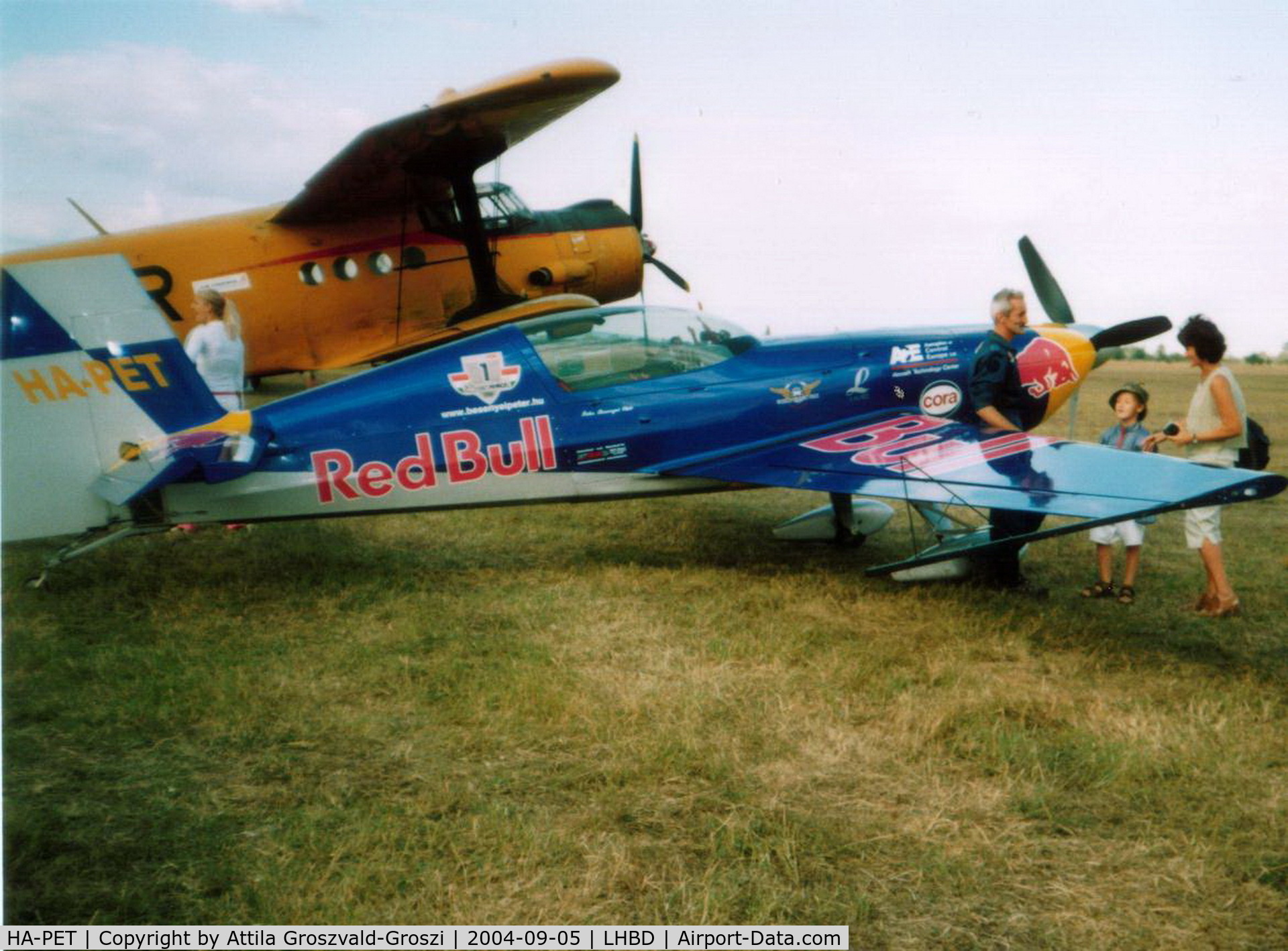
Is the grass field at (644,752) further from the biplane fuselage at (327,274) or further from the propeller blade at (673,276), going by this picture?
Answer: the propeller blade at (673,276)

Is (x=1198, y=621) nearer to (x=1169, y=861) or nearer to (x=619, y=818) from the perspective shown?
(x=1169, y=861)

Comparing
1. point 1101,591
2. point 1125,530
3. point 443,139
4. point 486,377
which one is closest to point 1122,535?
point 1125,530

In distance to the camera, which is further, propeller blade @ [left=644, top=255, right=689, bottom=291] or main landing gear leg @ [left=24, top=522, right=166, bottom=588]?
propeller blade @ [left=644, top=255, right=689, bottom=291]

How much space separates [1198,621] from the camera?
4.62 m

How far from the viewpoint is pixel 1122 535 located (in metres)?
4.93

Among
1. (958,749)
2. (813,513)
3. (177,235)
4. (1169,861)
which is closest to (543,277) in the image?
(177,235)

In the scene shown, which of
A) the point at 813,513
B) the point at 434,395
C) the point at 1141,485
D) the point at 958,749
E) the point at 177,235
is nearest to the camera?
the point at 958,749

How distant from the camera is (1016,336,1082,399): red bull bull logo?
5.65 m

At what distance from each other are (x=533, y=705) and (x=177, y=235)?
666 cm

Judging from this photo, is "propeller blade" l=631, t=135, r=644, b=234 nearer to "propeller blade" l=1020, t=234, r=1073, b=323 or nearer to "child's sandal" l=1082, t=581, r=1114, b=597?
"propeller blade" l=1020, t=234, r=1073, b=323

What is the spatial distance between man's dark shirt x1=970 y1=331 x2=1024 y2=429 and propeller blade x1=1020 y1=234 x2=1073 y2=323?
57.7 inches

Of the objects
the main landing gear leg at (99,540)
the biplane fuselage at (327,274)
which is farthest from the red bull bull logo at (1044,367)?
the biplane fuselage at (327,274)

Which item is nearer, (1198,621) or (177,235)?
(1198,621)

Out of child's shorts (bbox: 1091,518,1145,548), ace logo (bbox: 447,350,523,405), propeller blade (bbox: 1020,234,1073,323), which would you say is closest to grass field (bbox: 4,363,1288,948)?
child's shorts (bbox: 1091,518,1145,548)
